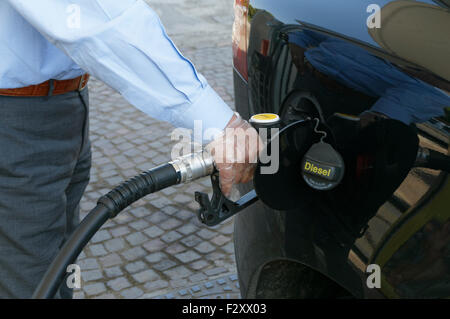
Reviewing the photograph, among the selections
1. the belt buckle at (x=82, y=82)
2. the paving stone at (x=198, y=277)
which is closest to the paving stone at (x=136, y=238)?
the paving stone at (x=198, y=277)

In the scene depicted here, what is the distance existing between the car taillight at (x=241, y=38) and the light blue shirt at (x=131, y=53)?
0.38 metres

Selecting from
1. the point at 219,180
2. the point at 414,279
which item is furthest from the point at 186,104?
the point at 414,279

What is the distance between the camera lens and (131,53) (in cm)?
125

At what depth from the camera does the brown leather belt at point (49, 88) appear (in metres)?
1.65

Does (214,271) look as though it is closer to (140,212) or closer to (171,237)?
(171,237)

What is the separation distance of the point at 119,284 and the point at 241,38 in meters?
1.68

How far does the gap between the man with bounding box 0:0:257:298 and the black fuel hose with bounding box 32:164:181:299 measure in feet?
0.45

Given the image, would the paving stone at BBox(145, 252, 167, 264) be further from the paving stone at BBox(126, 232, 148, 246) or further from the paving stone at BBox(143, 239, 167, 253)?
the paving stone at BBox(126, 232, 148, 246)

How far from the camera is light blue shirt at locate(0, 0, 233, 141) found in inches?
48.9

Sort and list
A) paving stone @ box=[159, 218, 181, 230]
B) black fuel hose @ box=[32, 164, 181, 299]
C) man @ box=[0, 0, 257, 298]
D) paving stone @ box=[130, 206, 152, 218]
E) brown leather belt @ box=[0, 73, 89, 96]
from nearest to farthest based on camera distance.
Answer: black fuel hose @ box=[32, 164, 181, 299] → man @ box=[0, 0, 257, 298] → brown leather belt @ box=[0, 73, 89, 96] → paving stone @ box=[159, 218, 181, 230] → paving stone @ box=[130, 206, 152, 218]

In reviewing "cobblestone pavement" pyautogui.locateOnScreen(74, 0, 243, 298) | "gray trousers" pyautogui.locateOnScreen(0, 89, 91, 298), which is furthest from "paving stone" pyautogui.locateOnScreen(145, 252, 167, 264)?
"gray trousers" pyautogui.locateOnScreen(0, 89, 91, 298)

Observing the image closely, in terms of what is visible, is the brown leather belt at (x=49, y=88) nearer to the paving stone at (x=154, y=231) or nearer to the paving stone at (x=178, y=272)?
the paving stone at (x=178, y=272)

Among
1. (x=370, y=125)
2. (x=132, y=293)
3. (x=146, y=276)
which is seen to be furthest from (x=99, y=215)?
(x=146, y=276)

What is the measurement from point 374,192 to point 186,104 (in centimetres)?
46
